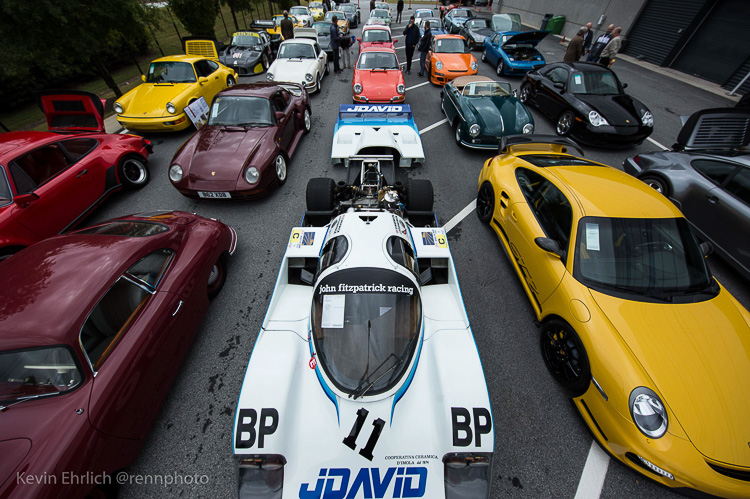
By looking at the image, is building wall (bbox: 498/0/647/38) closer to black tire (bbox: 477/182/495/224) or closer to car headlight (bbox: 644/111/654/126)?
car headlight (bbox: 644/111/654/126)

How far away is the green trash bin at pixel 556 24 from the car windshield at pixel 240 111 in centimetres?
2069

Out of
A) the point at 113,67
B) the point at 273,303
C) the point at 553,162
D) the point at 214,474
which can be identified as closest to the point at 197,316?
the point at 273,303

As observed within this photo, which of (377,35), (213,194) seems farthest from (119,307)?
(377,35)

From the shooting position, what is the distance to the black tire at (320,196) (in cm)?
415

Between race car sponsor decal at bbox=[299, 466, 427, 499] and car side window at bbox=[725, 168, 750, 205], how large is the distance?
5344 millimetres

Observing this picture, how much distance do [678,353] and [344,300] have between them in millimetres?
2711

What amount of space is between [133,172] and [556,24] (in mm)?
23538

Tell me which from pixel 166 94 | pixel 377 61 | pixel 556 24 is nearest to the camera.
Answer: pixel 166 94

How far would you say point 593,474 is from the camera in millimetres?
2393

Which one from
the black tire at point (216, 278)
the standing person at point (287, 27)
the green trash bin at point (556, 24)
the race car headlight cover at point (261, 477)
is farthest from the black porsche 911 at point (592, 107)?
the green trash bin at point (556, 24)

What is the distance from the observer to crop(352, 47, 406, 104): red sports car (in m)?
7.29

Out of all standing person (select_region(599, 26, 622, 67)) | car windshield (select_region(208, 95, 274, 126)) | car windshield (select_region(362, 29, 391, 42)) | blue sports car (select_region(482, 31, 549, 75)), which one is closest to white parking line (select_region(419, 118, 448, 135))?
car windshield (select_region(208, 95, 274, 126))

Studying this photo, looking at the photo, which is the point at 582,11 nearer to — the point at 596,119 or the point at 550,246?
the point at 596,119

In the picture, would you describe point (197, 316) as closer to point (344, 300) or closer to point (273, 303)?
point (273, 303)
